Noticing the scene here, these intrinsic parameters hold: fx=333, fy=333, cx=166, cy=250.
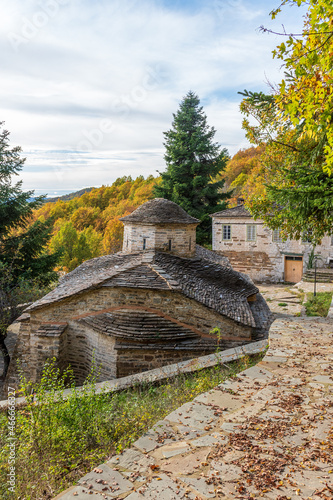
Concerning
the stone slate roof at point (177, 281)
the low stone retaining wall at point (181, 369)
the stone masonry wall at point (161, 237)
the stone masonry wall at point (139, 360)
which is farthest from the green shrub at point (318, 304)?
the low stone retaining wall at point (181, 369)

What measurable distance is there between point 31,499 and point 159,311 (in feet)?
22.9

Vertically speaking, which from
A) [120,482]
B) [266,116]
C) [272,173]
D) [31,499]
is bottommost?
[31,499]

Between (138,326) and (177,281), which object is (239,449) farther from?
(177,281)

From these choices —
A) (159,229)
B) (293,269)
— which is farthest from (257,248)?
(159,229)

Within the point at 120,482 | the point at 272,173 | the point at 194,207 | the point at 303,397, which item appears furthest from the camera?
the point at 194,207

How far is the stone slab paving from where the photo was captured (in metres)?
2.56

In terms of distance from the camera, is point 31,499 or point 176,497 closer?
point 176,497

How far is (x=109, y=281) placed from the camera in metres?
9.76

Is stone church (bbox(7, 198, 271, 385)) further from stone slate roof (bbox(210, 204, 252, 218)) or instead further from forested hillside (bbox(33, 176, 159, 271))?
stone slate roof (bbox(210, 204, 252, 218))

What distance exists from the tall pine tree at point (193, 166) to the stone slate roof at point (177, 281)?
15863 millimetres

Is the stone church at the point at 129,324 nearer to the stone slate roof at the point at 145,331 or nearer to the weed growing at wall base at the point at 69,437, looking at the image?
the stone slate roof at the point at 145,331

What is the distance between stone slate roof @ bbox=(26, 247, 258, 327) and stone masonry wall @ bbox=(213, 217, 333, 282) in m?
12.2

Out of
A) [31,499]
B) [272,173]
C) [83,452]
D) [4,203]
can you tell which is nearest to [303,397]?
[83,452]

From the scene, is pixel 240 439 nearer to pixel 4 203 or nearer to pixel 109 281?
pixel 109 281
